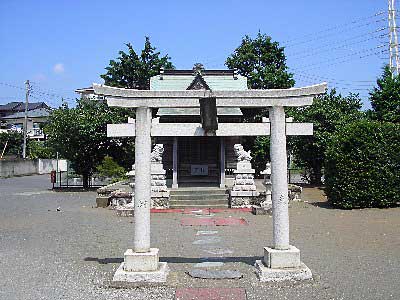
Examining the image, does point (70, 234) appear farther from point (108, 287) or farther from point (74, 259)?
point (108, 287)

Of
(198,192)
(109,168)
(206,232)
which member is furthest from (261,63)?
(206,232)

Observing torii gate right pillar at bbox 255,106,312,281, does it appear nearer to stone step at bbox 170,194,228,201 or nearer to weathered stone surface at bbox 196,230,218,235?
weathered stone surface at bbox 196,230,218,235

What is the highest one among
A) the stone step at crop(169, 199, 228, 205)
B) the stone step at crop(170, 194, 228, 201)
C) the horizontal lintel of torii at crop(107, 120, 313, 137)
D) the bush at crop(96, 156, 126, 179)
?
the horizontal lintel of torii at crop(107, 120, 313, 137)

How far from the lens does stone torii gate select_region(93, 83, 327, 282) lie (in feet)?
20.9

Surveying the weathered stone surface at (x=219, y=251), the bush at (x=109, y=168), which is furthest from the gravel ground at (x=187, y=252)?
Answer: the bush at (x=109, y=168)

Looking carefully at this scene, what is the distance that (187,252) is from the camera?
Answer: 842cm

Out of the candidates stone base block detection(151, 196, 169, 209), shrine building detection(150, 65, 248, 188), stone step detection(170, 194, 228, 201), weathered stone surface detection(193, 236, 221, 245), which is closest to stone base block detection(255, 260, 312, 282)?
weathered stone surface detection(193, 236, 221, 245)

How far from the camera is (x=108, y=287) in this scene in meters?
6.04

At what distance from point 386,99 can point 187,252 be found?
1801cm

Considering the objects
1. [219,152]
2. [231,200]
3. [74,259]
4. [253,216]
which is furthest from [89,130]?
[74,259]

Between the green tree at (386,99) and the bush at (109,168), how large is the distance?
50.4ft

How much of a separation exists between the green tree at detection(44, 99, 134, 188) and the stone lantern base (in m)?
18.2

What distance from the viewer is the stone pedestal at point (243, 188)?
620 inches

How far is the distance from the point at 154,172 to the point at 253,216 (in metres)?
4.33
